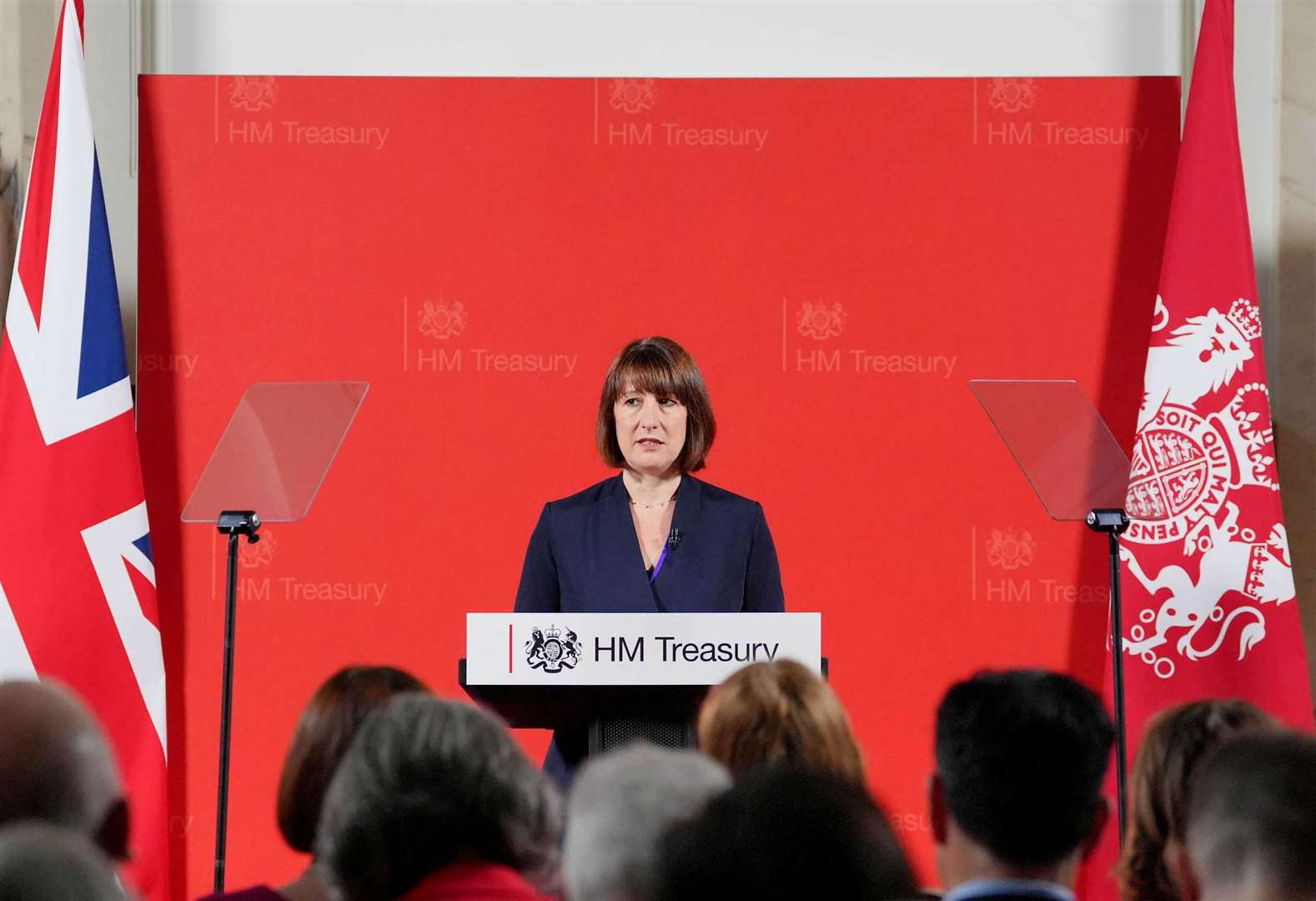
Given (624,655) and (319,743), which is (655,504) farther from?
(319,743)

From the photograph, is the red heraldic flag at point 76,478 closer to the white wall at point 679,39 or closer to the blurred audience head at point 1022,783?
the white wall at point 679,39

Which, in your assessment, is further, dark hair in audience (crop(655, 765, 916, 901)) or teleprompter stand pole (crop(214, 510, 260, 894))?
teleprompter stand pole (crop(214, 510, 260, 894))

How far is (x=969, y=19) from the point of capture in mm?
5074

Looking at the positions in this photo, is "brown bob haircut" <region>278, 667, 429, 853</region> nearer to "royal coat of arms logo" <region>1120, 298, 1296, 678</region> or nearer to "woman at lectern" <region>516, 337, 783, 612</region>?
"woman at lectern" <region>516, 337, 783, 612</region>

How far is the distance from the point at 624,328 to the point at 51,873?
387 cm

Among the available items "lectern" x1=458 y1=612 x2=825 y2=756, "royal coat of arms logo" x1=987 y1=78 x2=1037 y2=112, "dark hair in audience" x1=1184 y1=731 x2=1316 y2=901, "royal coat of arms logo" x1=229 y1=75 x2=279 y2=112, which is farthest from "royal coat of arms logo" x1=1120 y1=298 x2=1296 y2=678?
"dark hair in audience" x1=1184 y1=731 x2=1316 y2=901

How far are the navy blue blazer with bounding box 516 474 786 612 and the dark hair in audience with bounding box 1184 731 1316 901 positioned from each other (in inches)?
67.4

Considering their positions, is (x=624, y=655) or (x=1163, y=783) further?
(x=624, y=655)

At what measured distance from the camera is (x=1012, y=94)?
4945 mm

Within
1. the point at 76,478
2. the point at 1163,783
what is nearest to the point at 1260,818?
the point at 1163,783

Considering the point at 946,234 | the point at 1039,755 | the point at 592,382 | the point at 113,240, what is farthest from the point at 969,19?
the point at 1039,755

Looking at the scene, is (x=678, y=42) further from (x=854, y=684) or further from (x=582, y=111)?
(x=854, y=684)

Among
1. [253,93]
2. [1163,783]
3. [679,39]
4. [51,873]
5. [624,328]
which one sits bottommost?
[1163,783]

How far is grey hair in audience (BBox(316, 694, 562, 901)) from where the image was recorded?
1.56 metres
